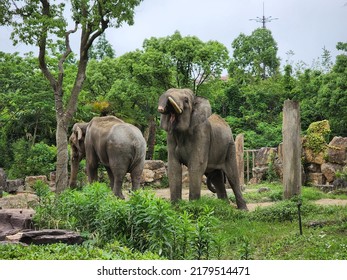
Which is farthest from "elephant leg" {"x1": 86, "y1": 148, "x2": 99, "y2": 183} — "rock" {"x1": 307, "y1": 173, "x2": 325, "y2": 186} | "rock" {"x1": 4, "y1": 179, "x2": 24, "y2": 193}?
"rock" {"x1": 307, "y1": 173, "x2": 325, "y2": 186}

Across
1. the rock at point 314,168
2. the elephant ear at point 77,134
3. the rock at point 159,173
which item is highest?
the elephant ear at point 77,134

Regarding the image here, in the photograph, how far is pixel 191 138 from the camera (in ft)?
31.1

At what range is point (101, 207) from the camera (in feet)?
22.1

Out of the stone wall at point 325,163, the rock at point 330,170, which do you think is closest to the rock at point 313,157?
the stone wall at point 325,163

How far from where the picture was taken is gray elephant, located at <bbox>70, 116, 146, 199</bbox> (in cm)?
1048

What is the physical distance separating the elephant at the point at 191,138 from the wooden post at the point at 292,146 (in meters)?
0.98

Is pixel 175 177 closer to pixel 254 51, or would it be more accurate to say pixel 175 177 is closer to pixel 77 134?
pixel 77 134

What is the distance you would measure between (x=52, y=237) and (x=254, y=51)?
23.1 metres

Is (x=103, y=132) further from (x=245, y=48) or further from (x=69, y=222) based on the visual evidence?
(x=245, y=48)

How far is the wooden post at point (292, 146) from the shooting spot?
10273 millimetres

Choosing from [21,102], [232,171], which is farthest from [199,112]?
[21,102]

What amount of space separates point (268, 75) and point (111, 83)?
31.3ft

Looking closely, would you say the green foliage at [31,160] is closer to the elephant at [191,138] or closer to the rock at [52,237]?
the elephant at [191,138]
